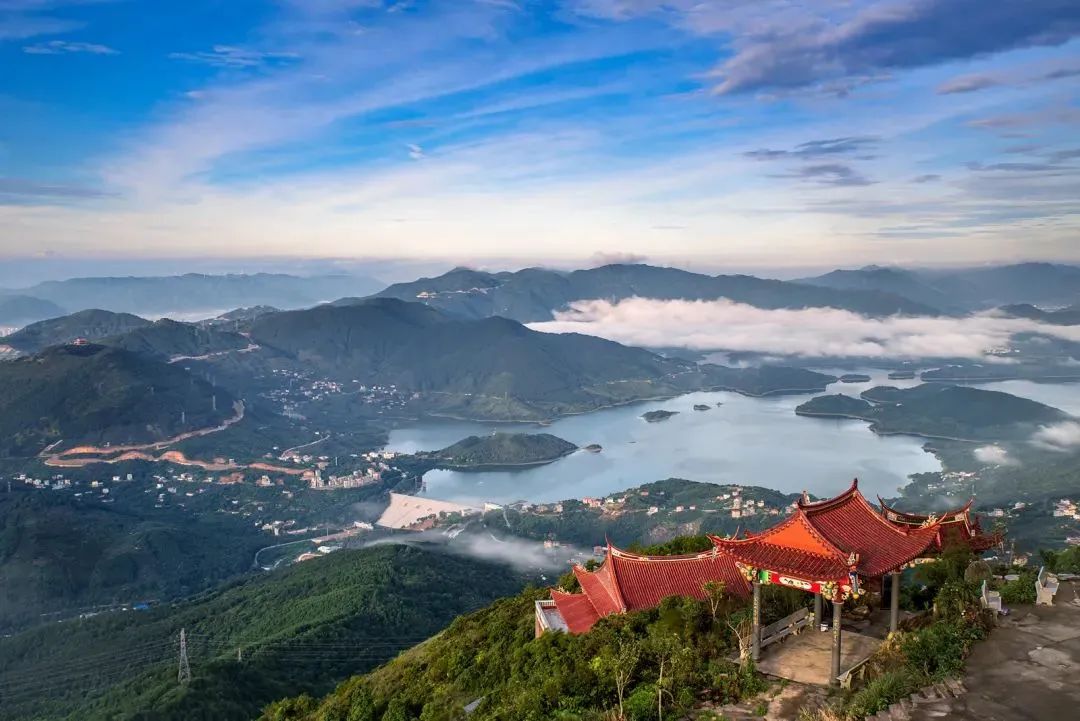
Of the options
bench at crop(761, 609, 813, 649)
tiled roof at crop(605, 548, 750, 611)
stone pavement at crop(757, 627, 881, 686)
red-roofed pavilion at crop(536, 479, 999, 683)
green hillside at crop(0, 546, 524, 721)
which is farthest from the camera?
green hillside at crop(0, 546, 524, 721)

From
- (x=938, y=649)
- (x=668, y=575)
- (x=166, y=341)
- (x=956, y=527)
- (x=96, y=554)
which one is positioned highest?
(x=956, y=527)

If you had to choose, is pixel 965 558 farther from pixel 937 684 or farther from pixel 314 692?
pixel 314 692

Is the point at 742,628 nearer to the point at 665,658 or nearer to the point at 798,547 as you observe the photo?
the point at 665,658

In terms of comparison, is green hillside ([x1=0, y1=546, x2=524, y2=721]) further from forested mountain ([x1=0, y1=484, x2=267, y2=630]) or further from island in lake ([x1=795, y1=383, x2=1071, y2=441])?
island in lake ([x1=795, y1=383, x2=1071, y2=441])

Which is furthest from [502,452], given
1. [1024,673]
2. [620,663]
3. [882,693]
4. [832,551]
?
[882,693]

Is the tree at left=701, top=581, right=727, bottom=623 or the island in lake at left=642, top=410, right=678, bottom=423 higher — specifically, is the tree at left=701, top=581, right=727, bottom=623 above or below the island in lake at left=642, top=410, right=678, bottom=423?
above

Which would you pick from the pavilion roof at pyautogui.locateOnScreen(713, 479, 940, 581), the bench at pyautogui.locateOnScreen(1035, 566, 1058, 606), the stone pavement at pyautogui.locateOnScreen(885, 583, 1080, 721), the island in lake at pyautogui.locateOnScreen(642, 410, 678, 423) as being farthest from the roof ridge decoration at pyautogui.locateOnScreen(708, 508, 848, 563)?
the island in lake at pyautogui.locateOnScreen(642, 410, 678, 423)

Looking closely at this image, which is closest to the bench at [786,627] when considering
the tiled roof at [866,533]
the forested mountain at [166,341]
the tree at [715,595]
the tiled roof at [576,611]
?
the tree at [715,595]
